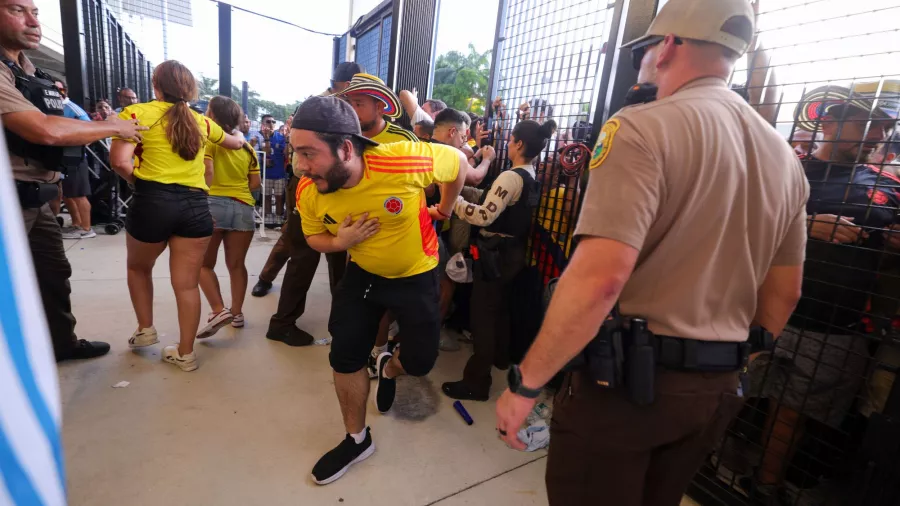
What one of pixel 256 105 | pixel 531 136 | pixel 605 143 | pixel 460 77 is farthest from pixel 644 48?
pixel 460 77

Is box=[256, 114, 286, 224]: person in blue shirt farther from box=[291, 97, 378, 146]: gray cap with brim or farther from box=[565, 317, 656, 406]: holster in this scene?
box=[565, 317, 656, 406]: holster

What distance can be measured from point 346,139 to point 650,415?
4.60ft

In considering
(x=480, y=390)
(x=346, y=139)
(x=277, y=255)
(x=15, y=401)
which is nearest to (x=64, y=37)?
(x=277, y=255)

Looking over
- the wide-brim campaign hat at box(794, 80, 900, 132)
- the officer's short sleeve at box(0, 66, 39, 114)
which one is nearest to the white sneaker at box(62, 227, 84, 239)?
the officer's short sleeve at box(0, 66, 39, 114)

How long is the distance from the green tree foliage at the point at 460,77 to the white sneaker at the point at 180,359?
12.2 meters

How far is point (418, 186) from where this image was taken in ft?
6.10

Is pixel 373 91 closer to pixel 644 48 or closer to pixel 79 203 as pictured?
pixel 644 48

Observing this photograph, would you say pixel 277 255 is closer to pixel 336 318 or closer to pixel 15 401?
pixel 336 318

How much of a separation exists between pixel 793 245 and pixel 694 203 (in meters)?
0.47

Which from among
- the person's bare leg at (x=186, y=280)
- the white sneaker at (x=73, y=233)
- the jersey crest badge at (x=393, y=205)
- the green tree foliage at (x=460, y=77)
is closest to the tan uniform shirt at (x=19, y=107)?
the person's bare leg at (x=186, y=280)

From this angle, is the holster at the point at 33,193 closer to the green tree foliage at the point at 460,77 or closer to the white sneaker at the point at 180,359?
the white sneaker at the point at 180,359

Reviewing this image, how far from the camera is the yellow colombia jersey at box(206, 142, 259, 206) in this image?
300 cm

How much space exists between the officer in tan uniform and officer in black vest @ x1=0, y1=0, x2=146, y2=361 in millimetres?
2229

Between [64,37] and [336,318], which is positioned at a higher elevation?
[64,37]
